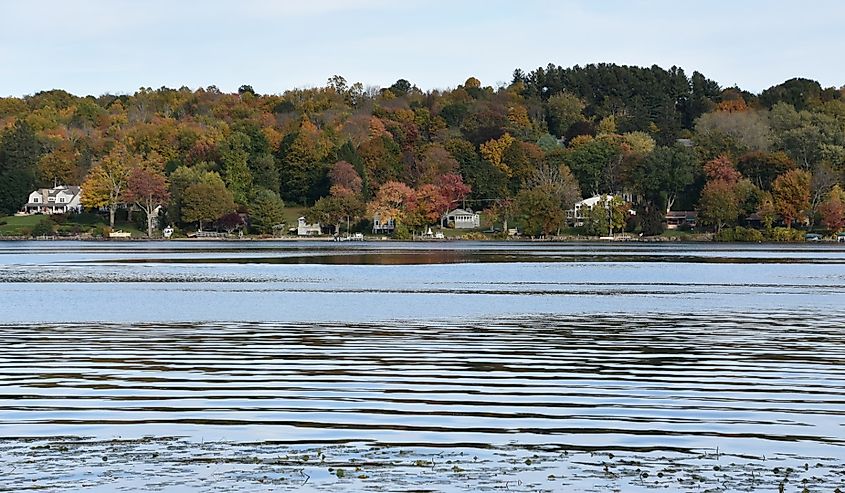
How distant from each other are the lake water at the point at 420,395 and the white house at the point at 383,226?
332 ft

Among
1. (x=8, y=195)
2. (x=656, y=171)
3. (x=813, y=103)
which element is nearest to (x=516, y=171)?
(x=656, y=171)

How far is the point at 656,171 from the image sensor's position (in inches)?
5295

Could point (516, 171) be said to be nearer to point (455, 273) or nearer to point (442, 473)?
point (455, 273)

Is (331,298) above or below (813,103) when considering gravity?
below

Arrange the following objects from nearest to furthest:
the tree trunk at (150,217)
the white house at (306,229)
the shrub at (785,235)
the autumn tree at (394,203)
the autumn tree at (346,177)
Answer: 1. the shrub at (785,235)
2. the autumn tree at (394,203)
3. the tree trunk at (150,217)
4. the autumn tree at (346,177)
5. the white house at (306,229)

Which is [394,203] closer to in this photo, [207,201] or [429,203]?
[429,203]

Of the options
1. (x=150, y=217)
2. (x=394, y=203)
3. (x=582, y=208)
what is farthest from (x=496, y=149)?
(x=150, y=217)

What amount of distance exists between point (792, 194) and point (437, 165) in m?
41.8

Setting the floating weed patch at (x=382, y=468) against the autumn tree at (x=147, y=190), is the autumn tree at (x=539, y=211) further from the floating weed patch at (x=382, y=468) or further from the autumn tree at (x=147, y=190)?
the floating weed patch at (x=382, y=468)

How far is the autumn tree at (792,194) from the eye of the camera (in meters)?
125

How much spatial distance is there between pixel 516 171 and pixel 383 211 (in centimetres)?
2018

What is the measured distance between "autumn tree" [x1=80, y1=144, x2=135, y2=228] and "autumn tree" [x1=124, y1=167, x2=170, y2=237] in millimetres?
2044

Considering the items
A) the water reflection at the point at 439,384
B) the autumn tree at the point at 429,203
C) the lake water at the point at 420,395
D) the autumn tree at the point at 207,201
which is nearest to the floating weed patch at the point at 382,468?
the lake water at the point at 420,395

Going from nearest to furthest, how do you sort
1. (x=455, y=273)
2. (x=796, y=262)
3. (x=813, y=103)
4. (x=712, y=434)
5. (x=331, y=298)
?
(x=712, y=434) < (x=331, y=298) < (x=455, y=273) < (x=796, y=262) < (x=813, y=103)
